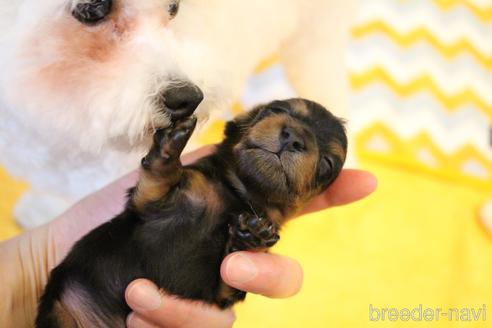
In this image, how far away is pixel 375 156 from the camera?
1793mm

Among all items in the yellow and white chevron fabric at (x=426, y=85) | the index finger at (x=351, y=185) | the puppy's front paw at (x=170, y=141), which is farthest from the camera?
the yellow and white chevron fabric at (x=426, y=85)

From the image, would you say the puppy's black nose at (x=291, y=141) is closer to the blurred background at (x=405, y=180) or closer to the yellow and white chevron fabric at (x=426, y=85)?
the blurred background at (x=405, y=180)

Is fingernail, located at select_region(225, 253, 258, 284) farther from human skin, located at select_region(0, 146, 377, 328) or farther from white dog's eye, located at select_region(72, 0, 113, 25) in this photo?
white dog's eye, located at select_region(72, 0, 113, 25)

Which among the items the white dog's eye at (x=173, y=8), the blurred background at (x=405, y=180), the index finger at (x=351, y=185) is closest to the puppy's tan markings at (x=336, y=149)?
the index finger at (x=351, y=185)

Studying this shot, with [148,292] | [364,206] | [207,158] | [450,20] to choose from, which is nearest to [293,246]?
[364,206]

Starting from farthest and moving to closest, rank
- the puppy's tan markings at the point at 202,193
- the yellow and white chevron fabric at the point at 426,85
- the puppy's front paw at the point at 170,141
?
the yellow and white chevron fabric at the point at 426,85 < the puppy's tan markings at the point at 202,193 < the puppy's front paw at the point at 170,141

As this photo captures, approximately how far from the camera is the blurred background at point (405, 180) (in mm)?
1473

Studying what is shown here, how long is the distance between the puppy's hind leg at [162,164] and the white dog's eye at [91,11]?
20cm

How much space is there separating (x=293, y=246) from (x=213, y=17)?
0.80 metres

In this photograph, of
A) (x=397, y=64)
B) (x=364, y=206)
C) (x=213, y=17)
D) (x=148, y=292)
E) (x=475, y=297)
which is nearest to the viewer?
(x=148, y=292)

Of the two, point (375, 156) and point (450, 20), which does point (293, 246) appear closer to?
point (375, 156)

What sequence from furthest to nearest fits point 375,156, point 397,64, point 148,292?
point 397,64 → point 375,156 → point 148,292

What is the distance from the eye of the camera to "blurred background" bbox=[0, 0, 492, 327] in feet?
4.83

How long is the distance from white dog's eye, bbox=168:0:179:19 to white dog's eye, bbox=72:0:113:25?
0.10 meters
